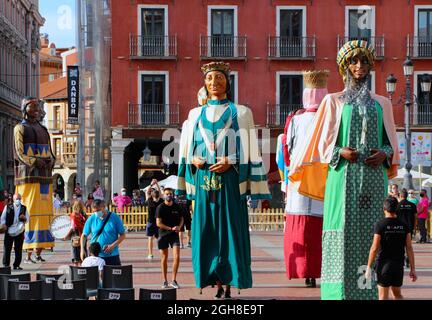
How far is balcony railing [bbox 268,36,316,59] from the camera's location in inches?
1571

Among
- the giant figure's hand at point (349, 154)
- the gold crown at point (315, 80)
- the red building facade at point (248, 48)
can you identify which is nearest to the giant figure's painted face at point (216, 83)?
the gold crown at point (315, 80)

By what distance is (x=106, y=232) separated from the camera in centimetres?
1270

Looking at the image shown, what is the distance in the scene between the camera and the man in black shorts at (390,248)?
375 inches

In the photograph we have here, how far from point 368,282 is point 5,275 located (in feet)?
11.9

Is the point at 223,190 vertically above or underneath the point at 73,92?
underneath

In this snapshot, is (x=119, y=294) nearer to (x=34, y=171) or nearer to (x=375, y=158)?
(x=375, y=158)

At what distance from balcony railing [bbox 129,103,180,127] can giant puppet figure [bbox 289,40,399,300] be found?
30.1 metres

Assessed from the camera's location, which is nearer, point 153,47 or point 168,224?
point 168,224

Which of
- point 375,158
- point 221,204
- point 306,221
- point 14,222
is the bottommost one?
point 14,222

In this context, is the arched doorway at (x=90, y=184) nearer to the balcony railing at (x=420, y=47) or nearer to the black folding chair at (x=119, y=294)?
the balcony railing at (x=420, y=47)

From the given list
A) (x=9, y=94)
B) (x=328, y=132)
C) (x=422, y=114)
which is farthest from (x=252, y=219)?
(x=9, y=94)

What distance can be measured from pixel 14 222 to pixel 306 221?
258 inches

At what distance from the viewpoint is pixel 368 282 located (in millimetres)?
9289

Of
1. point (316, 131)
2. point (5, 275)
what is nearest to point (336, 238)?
point (316, 131)
